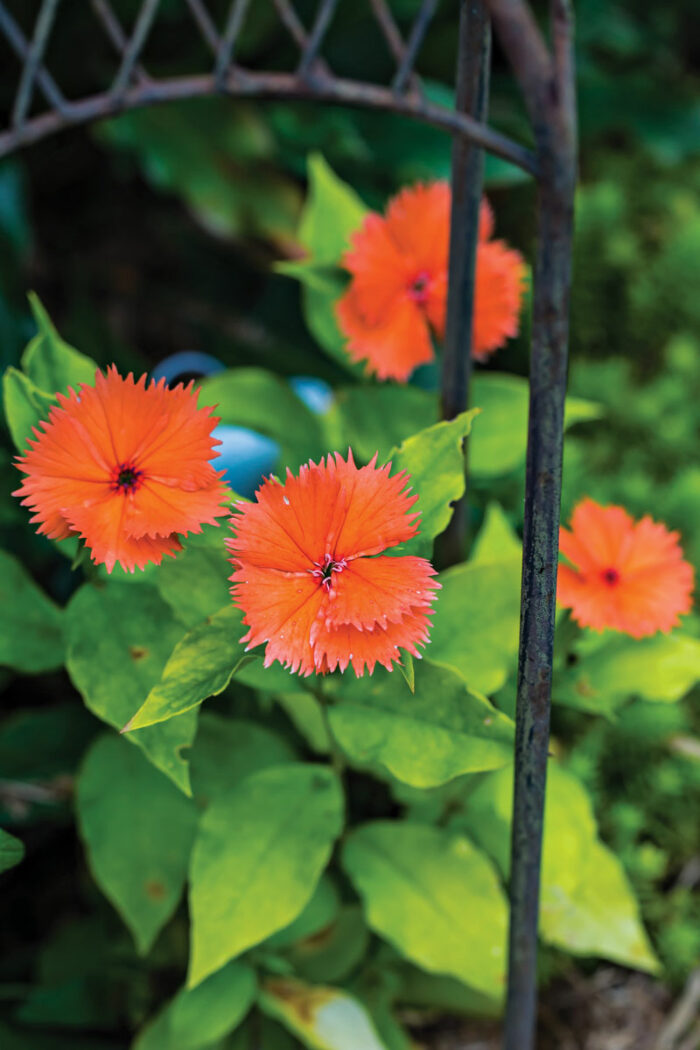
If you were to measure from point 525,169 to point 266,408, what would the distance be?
388mm

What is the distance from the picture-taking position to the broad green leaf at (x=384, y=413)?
817mm

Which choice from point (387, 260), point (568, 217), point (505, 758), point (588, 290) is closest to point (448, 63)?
point (588, 290)

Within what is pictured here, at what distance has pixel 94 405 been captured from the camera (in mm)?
514

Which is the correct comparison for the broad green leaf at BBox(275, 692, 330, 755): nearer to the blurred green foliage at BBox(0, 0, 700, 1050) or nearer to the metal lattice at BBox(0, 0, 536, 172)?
the blurred green foliage at BBox(0, 0, 700, 1050)

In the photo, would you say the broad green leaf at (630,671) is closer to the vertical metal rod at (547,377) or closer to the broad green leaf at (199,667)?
the vertical metal rod at (547,377)

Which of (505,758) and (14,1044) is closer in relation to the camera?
(505,758)

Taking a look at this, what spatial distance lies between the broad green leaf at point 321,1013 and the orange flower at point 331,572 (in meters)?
0.36

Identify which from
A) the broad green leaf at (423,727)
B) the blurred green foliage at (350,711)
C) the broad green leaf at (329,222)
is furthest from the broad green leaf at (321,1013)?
the broad green leaf at (329,222)

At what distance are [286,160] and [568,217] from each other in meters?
1.19

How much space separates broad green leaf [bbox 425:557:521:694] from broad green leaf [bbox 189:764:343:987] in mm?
123

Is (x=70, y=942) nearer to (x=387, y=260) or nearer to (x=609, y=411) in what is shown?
(x=387, y=260)

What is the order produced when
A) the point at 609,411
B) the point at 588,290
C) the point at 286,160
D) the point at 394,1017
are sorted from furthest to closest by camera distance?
the point at 286,160 < the point at 588,290 < the point at 609,411 < the point at 394,1017

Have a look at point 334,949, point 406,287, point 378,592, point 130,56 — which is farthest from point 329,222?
point 334,949

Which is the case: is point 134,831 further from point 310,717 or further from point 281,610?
point 281,610
